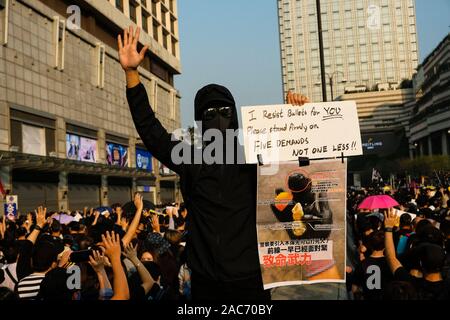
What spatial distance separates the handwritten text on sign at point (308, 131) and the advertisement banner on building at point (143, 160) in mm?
47195

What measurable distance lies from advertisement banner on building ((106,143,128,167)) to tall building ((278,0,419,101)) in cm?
11463

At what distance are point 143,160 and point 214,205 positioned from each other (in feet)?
163

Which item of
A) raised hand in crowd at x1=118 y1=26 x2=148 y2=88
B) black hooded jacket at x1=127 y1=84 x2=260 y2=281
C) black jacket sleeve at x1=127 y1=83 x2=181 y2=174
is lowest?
black hooded jacket at x1=127 y1=84 x2=260 y2=281

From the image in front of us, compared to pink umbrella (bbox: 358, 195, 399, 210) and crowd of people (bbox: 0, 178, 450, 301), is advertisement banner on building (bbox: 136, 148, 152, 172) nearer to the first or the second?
pink umbrella (bbox: 358, 195, 399, 210)

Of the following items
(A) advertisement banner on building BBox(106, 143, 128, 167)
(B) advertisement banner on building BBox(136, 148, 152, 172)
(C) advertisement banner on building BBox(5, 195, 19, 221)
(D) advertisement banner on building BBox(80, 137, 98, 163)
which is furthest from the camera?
(B) advertisement banner on building BBox(136, 148, 152, 172)

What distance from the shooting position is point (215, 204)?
2.92 meters

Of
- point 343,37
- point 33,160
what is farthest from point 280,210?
point 343,37

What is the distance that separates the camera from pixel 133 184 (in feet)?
159

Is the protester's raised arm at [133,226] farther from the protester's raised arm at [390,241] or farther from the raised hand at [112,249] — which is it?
the protester's raised arm at [390,241]

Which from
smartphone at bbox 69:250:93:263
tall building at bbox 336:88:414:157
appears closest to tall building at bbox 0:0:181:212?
smartphone at bbox 69:250:93:263

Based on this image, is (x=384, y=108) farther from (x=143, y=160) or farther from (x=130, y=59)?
(x=130, y=59)

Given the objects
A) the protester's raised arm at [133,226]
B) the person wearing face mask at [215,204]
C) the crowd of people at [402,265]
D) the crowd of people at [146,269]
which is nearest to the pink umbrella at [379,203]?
the crowd of people at [402,265]

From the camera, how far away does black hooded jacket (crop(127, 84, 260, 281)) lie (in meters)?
2.88

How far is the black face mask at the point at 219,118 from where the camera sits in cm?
309
